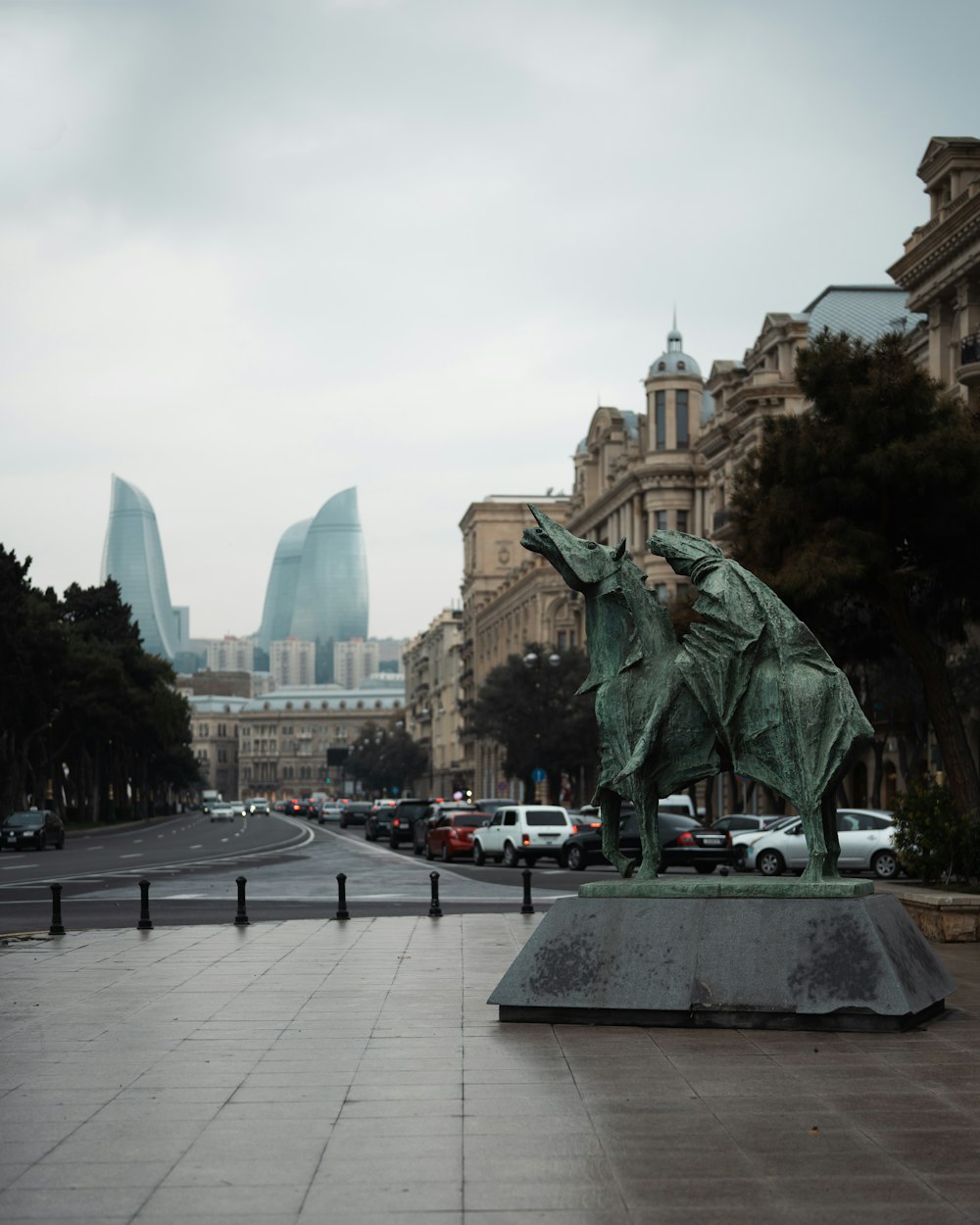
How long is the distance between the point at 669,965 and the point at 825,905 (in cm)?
107

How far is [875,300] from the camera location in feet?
205

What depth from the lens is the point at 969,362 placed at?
137 ft

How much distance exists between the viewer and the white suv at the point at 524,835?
41.2 meters

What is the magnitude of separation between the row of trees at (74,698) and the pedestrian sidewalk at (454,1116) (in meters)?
50.7

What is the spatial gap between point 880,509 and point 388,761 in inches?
5066

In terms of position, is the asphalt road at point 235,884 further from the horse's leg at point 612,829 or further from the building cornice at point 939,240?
the building cornice at point 939,240

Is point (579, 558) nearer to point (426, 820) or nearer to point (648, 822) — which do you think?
point (648, 822)

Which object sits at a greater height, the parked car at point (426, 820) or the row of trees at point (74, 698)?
the row of trees at point (74, 698)

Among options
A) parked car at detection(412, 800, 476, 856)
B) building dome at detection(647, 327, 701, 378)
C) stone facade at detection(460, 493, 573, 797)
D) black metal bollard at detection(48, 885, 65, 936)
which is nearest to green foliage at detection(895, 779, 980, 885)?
black metal bollard at detection(48, 885, 65, 936)

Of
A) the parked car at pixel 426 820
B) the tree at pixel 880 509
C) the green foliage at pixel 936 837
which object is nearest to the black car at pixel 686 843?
the tree at pixel 880 509

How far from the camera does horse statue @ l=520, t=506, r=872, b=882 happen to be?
37.2 ft

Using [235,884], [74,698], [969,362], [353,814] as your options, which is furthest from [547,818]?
[353,814]

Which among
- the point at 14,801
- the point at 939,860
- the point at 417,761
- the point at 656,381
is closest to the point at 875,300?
the point at 656,381

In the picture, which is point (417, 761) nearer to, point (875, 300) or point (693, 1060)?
point (875, 300)
